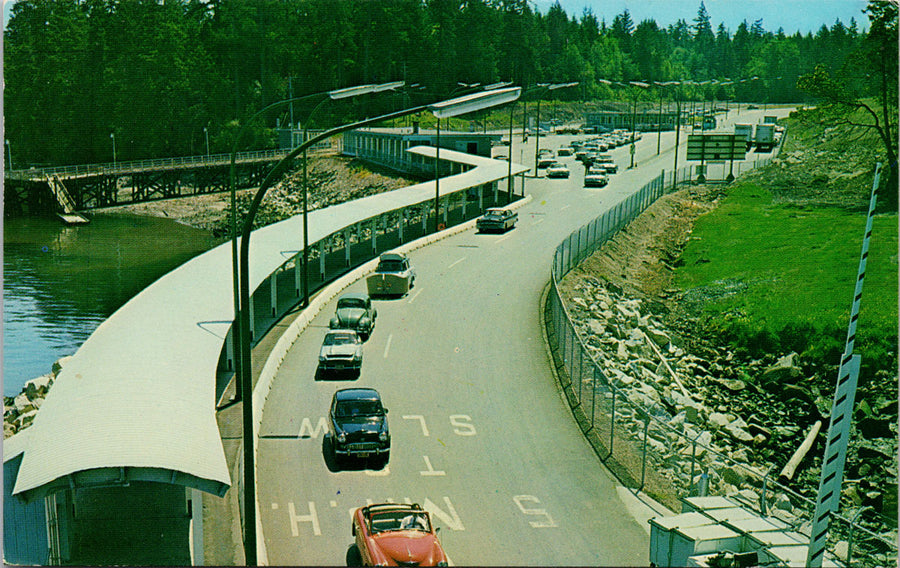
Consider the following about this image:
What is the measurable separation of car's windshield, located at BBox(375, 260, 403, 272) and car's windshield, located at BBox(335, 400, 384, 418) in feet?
60.5

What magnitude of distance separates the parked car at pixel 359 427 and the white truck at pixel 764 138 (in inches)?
3400

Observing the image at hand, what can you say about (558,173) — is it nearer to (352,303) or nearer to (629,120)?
(352,303)

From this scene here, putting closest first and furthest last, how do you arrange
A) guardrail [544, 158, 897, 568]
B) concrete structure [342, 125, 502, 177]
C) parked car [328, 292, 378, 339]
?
guardrail [544, 158, 897, 568], parked car [328, 292, 378, 339], concrete structure [342, 125, 502, 177]

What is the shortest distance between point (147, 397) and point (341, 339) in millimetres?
12203

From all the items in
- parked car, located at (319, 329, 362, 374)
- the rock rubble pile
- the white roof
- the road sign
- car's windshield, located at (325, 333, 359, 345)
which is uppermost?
the road sign

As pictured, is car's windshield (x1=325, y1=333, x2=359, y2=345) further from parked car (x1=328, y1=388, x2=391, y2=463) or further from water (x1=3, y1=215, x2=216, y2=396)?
water (x1=3, y1=215, x2=216, y2=396)

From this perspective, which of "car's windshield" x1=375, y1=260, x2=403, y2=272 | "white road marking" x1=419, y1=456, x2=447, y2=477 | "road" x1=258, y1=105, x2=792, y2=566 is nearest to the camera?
"road" x1=258, y1=105, x2=792, y2=566

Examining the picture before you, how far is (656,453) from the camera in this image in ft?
87.8

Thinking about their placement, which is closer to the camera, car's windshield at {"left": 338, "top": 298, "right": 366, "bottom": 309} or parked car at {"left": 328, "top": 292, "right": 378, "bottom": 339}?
parked car at {"left": 328, "top": 292, "right": 378, "bottom": 339}

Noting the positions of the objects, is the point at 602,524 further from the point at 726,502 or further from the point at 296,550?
the point at 296,550

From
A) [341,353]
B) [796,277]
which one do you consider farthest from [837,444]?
[796,277]

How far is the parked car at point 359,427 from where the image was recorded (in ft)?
77.3

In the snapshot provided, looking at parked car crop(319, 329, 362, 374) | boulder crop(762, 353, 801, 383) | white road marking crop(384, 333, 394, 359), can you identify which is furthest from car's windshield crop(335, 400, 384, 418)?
boulder crop(762, 353, 801, 383)

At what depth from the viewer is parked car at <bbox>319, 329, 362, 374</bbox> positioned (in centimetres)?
3053
